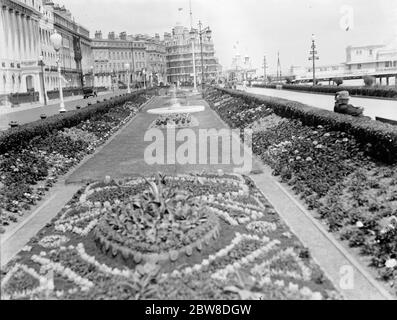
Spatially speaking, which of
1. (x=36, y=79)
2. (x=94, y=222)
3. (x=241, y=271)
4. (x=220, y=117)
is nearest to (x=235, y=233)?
(x=241, y=271)

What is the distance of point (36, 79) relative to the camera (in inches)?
2591

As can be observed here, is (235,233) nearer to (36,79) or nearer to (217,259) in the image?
(217,259)

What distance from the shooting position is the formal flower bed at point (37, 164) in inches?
439

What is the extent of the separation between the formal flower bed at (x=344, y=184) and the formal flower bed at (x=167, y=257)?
1148 millimetres

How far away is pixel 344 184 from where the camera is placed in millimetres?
10789

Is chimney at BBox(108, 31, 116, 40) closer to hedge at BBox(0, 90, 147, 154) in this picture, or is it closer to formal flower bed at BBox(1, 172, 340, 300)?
hedge at BBox(0, 90, 147, 154)

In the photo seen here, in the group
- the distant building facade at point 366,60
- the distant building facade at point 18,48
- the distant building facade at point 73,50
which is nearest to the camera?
the distant building facade at point 18,48

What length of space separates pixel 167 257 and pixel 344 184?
212 inches

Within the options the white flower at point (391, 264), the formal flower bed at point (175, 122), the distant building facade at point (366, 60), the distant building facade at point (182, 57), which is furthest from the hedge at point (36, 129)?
the distant building facade at point (182, 57)

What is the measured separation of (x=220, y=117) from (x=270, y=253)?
2386 centimetres

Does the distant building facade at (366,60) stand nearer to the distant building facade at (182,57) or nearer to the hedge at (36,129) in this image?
the distant building facade at (182,57)

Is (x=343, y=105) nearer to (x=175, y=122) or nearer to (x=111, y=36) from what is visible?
(x=175, y=122)

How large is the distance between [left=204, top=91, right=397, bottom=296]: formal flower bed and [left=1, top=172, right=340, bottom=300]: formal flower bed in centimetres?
115
